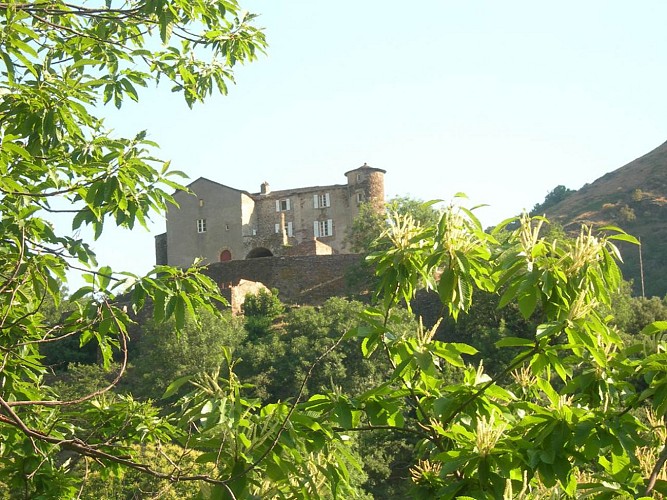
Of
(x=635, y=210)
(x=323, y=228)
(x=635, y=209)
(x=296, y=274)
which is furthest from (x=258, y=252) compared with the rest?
(x=635, y=209)

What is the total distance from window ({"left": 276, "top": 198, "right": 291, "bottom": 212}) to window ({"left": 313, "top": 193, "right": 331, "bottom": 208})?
158 centimetres

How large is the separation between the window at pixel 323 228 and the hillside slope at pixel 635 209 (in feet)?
63.4

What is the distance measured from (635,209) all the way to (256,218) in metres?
34.0

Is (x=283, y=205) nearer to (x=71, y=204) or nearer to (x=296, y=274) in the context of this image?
(x=296, y=274)

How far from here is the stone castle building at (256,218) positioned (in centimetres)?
5138

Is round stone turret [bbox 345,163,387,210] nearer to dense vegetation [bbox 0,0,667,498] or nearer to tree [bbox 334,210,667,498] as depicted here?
dense vegetation [bbox 0,0,667,498]

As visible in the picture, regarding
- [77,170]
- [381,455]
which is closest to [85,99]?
[77,170]

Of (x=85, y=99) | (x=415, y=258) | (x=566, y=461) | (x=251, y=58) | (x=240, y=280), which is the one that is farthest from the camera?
(x=240, y=280)

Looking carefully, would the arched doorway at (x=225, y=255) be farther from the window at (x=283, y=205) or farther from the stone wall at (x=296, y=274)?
the stone wall at (x=296, y=274)

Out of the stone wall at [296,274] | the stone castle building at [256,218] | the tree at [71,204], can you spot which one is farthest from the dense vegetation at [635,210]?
the tree at [71,204]

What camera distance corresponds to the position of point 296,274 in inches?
1789

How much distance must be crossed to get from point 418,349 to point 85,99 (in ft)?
8.14

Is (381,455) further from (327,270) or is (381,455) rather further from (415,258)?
(415,258)

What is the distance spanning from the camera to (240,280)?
44.0 m
